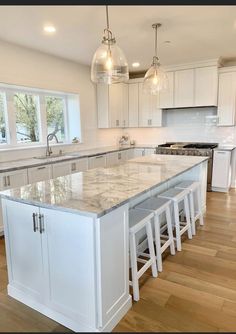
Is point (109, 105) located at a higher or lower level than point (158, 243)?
higher

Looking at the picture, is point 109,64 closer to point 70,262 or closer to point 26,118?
point 70,262

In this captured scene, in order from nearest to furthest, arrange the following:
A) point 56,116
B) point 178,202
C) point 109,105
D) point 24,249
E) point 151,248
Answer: point 24,249, point 151,248, point 178,202, point 56,116, point 109,105

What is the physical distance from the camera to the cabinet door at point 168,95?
525cm

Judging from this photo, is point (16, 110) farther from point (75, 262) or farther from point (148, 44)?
point (75, 262)

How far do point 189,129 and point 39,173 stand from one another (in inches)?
141

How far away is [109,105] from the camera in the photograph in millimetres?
5312

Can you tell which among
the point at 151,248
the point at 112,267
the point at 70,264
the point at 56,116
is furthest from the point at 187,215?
the point at 56,116

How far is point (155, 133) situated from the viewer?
6.01 m

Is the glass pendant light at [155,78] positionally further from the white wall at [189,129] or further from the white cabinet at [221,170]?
the white wall at [189,129]

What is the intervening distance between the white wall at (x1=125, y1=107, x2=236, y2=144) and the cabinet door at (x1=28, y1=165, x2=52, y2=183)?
3.15 m

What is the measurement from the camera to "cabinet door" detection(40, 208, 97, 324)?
1.48m

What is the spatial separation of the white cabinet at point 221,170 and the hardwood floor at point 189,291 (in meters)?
1.92

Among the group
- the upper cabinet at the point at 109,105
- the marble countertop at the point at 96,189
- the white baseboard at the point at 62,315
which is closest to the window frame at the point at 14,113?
the upper cabinet at the point at 109,105

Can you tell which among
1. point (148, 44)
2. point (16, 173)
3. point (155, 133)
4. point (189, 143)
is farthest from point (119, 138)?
point (16, 173)
